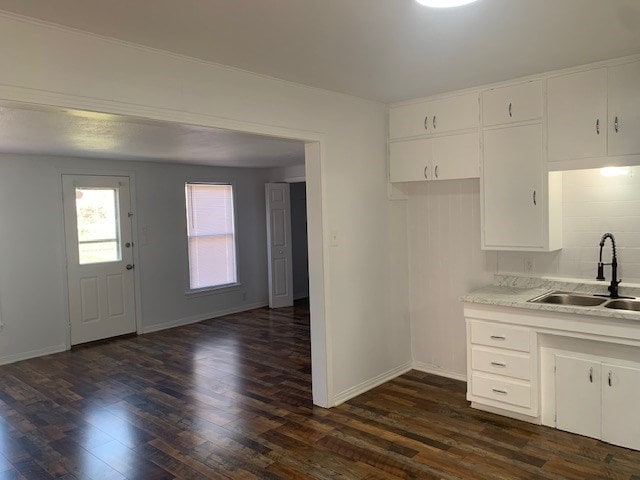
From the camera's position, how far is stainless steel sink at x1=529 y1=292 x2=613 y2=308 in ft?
11.3

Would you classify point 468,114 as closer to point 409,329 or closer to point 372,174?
point 372,174

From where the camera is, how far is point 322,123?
148 inches

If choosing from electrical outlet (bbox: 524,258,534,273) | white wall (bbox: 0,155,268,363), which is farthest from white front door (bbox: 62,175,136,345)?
electrical outlet (bbox: 524,258,534,273)

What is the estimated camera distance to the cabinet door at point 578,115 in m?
3.24

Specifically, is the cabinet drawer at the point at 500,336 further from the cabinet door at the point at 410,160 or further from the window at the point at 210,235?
the window at the point at 210,235

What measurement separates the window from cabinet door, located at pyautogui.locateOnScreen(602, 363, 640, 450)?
5.59 metres

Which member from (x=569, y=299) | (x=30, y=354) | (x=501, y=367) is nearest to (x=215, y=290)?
(x=30, y=354)

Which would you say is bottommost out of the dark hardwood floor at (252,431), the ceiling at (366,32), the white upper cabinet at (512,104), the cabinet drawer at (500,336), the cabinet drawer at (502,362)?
the dark hardwood floor at (252,431)

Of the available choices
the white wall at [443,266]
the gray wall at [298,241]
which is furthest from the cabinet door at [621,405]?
the gray wall at [298,241]

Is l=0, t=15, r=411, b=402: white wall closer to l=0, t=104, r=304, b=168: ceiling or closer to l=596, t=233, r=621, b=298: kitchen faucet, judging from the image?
l=0, t=104, r=304, b=168: ceiling

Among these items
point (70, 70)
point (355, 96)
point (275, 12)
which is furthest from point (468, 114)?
point (70, 70)

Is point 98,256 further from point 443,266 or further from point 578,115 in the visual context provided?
point 578,115

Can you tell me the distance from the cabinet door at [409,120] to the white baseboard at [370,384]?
2117 millimetres

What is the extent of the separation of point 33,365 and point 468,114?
5.13 m
